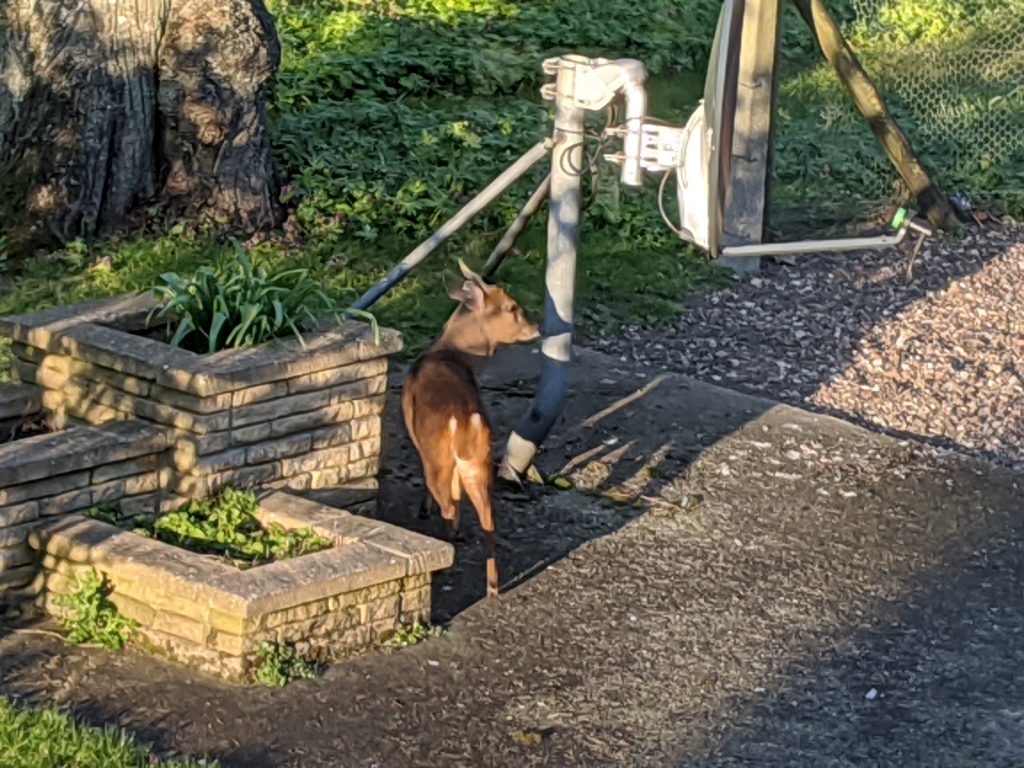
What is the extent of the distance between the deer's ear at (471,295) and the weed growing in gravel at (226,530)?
1425mm

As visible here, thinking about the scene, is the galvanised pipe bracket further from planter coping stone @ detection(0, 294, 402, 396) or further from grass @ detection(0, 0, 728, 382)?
grass @ detection(0, 0, 728, 382)

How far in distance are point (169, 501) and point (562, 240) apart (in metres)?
1.84

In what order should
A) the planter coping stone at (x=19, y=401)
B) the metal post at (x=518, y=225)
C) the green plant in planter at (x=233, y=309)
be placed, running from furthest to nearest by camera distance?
the metal post at (x=518, y=225)
the planter coping stone at (x=19, y=401)
the green plant in planter at (x=233, y=309)

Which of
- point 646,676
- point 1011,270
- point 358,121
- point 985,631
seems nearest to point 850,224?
point 1011,270

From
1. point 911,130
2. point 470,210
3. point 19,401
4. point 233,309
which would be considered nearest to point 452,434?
point 233,309

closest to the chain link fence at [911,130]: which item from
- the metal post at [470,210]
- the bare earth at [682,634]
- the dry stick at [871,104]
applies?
the dry stick at [871,104]

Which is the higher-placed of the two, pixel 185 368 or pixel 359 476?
pixel 185 368

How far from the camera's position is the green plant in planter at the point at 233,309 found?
254 inches

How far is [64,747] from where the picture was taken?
16.1ft

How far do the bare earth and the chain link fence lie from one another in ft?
12.7

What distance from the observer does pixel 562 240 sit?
711 centimetres

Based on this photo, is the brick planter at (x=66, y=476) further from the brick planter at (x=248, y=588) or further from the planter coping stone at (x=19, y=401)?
the planter coping stone at (x=19, y=401)

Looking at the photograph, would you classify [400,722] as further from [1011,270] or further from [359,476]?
[1011,270]

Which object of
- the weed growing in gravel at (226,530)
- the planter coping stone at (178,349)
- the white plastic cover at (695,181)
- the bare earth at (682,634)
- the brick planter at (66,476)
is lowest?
the bare earth at (682,634)
